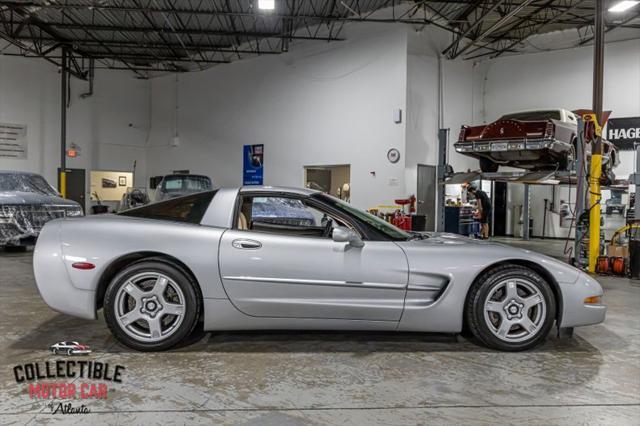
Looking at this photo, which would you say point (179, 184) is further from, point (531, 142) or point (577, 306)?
point (577, 306)

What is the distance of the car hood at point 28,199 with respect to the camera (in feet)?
23.9

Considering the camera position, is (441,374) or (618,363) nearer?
(441,374)

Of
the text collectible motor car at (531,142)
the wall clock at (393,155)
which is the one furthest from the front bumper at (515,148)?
the wall clock at (393,155)

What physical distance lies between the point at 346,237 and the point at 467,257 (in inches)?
33.1

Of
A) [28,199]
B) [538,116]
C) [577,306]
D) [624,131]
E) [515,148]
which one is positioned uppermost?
[624,131]

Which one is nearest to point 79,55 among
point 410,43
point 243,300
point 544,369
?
point 410,43

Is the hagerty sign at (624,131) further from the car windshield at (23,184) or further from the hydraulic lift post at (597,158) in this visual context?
the car windshield at (23,184)

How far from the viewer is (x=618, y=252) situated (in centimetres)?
661

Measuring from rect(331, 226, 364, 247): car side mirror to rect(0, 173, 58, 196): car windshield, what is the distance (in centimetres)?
756

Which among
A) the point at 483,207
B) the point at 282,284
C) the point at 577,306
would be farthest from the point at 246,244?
the point at 483,207

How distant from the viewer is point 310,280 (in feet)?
9.20

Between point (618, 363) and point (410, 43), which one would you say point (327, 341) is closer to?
point (618, 363)

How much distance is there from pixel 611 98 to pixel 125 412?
14132 millimetres

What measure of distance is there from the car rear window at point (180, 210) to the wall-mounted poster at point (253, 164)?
35.7 feet
